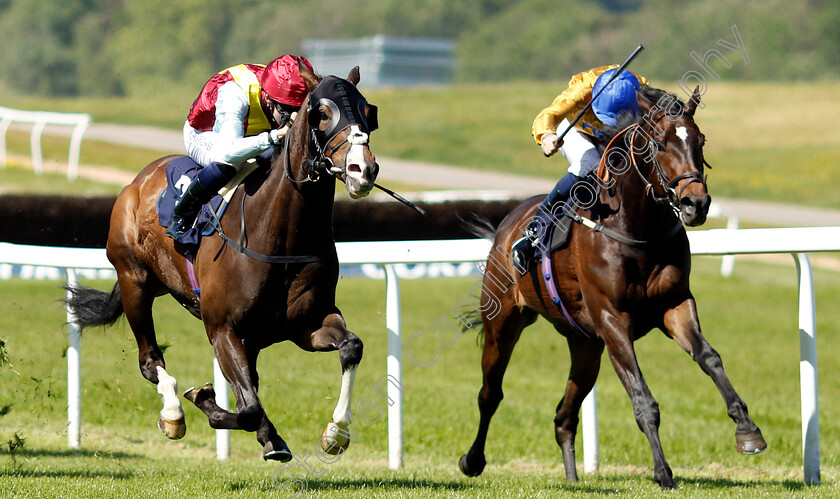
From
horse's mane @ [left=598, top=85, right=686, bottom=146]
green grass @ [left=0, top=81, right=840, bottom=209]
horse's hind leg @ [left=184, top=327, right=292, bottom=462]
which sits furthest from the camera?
green grass @ [left=0, top=81, right=840, bottom=209]

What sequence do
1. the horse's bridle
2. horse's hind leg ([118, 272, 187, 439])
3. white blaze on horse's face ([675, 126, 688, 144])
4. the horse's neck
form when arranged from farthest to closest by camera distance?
horse's hind leg ([118, 272, 187, 439])
the horse's neck
white blaze on horse's face ([675, 126, 688, 144])
the horse's bridle

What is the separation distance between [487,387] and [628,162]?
1602mm

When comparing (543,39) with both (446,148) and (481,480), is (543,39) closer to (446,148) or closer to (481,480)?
(446,148)

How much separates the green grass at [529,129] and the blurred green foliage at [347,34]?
36.1ft

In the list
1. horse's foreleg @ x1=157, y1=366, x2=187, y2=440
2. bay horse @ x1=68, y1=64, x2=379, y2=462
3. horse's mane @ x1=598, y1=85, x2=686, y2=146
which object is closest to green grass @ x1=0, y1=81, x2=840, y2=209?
horse's foreleg @ x1=157, y1=366, x2=187, y2=440

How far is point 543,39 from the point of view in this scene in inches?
2251

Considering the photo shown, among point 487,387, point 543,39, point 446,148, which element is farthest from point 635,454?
point 543,39

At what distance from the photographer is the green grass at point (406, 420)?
4.94 m

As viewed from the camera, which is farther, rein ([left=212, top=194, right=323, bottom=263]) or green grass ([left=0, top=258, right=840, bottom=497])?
green grass ([left=0, top=258, right=840, bottom=497])

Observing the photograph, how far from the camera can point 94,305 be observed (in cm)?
579

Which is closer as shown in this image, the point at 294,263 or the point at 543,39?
the point at 294,263

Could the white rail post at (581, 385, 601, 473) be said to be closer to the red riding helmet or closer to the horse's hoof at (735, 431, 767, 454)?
the horse's hoof at (735, 431, 767, 454)

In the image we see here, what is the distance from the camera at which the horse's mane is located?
4.69m

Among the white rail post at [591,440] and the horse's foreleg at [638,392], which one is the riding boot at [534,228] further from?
the white rail post at [591,440]
